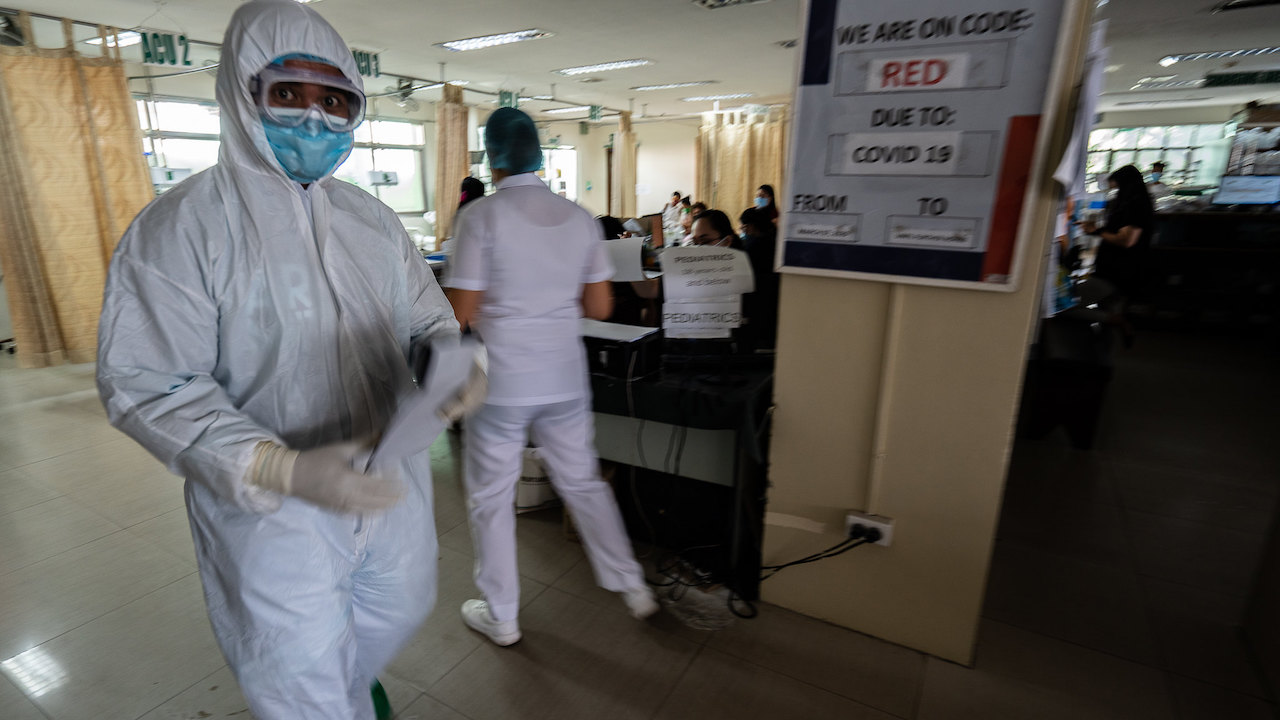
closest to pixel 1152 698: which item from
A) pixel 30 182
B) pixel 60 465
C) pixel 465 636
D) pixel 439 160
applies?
pixel 465 636

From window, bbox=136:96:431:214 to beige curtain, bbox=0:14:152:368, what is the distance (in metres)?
0.31

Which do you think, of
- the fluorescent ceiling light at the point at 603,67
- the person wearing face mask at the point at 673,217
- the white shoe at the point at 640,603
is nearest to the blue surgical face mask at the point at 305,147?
the white shoe at the point at 640,603

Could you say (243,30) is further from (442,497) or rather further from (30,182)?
(30,182)

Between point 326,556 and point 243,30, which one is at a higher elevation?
point 243,30

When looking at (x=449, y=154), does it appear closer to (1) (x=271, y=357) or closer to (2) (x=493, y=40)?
(2) (x=493, y=40)

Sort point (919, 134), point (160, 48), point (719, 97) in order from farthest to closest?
point (719, 97), point (160, 48), point (919, 134)

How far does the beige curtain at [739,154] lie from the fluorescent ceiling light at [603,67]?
3580 mm

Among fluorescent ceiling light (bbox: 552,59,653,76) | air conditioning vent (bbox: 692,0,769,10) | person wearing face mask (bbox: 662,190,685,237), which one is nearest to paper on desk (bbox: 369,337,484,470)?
air conditioning vent (bbox: 692,0,769,10)

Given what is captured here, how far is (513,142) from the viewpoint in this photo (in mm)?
1621

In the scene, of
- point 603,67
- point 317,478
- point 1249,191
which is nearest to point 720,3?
point 603,67

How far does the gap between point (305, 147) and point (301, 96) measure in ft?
0.24

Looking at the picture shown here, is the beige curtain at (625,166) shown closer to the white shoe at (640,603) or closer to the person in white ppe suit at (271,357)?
the white shoe at (640,603)

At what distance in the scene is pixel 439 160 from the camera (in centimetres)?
717

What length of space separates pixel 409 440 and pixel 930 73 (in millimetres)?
1332
